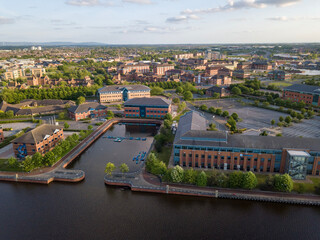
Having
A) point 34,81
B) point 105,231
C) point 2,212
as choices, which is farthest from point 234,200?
point 34,81

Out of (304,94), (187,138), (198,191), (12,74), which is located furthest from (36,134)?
(12,74)

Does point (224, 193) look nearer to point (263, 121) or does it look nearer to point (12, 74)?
point (263, 121)

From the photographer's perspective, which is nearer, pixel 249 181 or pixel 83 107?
pixel 249 181

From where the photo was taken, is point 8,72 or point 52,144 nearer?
point 52,144

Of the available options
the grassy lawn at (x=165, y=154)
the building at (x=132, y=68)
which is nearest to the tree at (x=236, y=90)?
the grassy lawn at (x=165, y=154)

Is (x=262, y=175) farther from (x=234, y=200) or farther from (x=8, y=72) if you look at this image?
(x=8, y=72)
